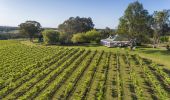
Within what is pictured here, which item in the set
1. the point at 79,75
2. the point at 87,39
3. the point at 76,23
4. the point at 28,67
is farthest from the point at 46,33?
the point at 79,75

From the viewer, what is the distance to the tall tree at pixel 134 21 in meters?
67.4

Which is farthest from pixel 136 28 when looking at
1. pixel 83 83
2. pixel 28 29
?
pixel 28 29

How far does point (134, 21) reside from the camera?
6725cm

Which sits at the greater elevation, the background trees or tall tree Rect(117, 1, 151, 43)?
tall tree Rect(117, 1, 151, 43)

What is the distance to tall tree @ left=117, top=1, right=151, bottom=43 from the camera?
67.4 meters

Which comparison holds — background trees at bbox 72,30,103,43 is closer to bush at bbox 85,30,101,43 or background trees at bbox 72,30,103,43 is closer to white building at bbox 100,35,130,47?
bush at bbox 85,30,101,43

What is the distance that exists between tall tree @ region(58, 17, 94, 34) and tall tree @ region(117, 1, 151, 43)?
5644 cm

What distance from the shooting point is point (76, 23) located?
4966 inches

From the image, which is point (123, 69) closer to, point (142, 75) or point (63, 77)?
point (142, 75)

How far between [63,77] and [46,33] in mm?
59533

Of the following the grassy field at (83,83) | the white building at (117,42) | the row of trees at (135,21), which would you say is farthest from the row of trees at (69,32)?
the grassy field at (83,83)

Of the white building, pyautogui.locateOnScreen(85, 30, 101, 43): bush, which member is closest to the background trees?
pyautogui.locateOnScreen(85, 30, 101, 43): bush

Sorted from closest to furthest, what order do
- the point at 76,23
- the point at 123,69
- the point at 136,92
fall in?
the point at 136,92 → the point at 123,69 → the point at 76,23

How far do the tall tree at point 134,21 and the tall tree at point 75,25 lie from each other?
185ft
